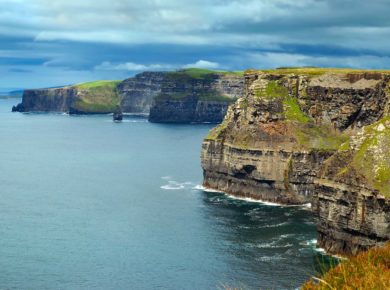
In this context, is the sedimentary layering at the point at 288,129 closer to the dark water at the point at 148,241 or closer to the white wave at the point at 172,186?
the white wave at the point at 172,186

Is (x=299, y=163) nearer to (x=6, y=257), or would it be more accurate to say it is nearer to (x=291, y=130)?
(x=291, y=130)

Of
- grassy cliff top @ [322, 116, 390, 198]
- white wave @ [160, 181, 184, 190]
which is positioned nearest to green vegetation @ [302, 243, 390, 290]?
grassy cliff top @ [322, 116, 390, 198]

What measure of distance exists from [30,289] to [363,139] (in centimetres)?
6356

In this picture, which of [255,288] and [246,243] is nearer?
[255,288]

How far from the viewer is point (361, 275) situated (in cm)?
4612

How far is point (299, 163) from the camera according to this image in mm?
170125

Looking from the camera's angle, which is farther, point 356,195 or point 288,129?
point 288,129

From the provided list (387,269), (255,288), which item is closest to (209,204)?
(255,288)

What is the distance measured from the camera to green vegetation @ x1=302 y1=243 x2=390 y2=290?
4164 centimetres

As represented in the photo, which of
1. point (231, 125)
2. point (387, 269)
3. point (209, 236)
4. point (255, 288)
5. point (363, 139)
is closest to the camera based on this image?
point (387, 269)

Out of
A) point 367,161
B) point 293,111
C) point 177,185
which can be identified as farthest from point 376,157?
point 177,185

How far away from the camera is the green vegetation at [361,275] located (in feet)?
137

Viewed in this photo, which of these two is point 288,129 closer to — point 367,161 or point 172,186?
point 172,186

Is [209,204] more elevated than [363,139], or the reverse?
[363,139]
